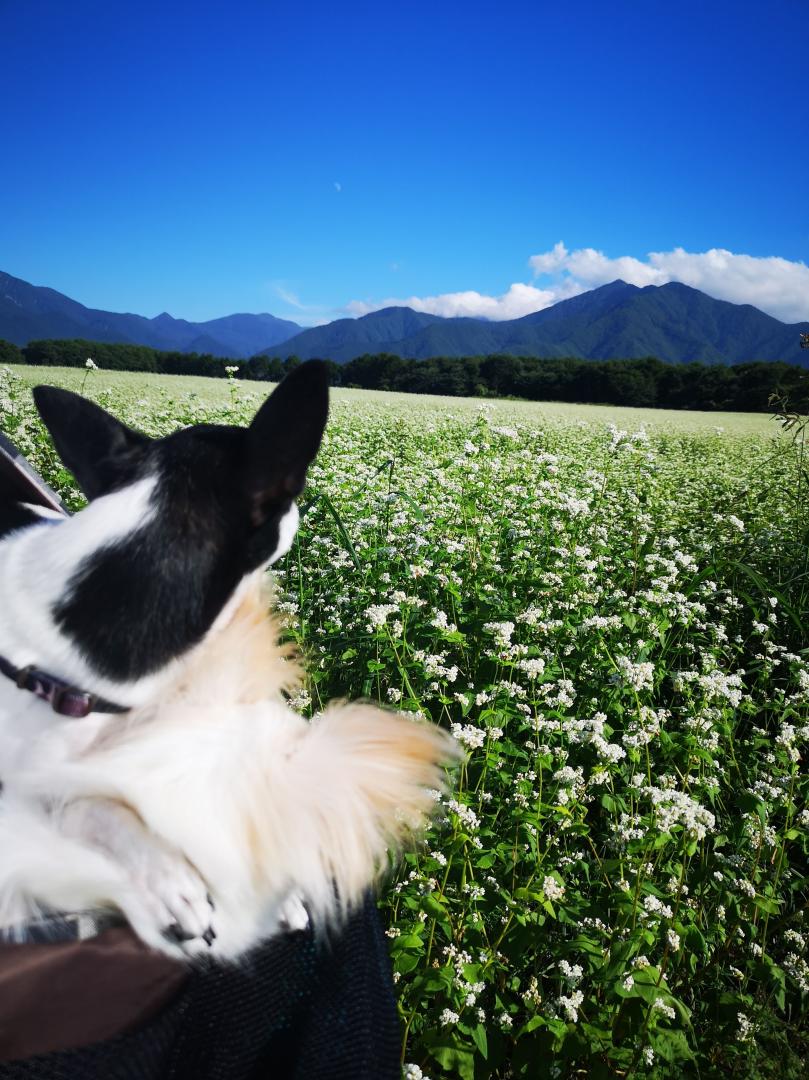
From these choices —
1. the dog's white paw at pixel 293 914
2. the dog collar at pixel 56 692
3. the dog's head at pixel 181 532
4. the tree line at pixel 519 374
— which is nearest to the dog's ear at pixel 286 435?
the dog's head at pixel 181 532

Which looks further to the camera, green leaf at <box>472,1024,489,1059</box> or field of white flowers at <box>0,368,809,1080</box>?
field of white flowers at <box>0,368,809,1080</box>

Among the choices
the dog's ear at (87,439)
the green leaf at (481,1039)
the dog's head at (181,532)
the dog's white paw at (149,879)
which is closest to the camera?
the dog's white paw at (149,879)

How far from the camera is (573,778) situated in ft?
7.21

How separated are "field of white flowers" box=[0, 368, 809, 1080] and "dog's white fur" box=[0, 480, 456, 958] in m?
0.87

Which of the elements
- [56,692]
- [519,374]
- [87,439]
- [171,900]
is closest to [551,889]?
[171,900]

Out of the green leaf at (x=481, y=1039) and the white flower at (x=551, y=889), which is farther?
the white flower at (x=551, y=889)

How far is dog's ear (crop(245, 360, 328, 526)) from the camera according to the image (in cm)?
115

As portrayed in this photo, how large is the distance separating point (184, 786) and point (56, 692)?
29cm

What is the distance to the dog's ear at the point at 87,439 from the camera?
1.39m

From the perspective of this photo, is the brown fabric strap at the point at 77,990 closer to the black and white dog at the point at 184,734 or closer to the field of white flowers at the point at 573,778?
the black and white dog at the point at 184,734

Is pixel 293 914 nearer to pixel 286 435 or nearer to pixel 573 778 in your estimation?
pixel 286 435

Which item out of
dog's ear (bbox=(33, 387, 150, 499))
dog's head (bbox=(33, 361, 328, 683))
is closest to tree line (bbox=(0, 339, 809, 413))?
dog's ear (bbox=(33, 387, 150, 499))

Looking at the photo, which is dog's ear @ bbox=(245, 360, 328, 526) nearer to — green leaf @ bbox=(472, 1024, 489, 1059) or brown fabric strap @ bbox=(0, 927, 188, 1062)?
brown fabric strap @ bbox=(0, 927, 188, 1062)

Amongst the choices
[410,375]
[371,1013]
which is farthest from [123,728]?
[410,375]
